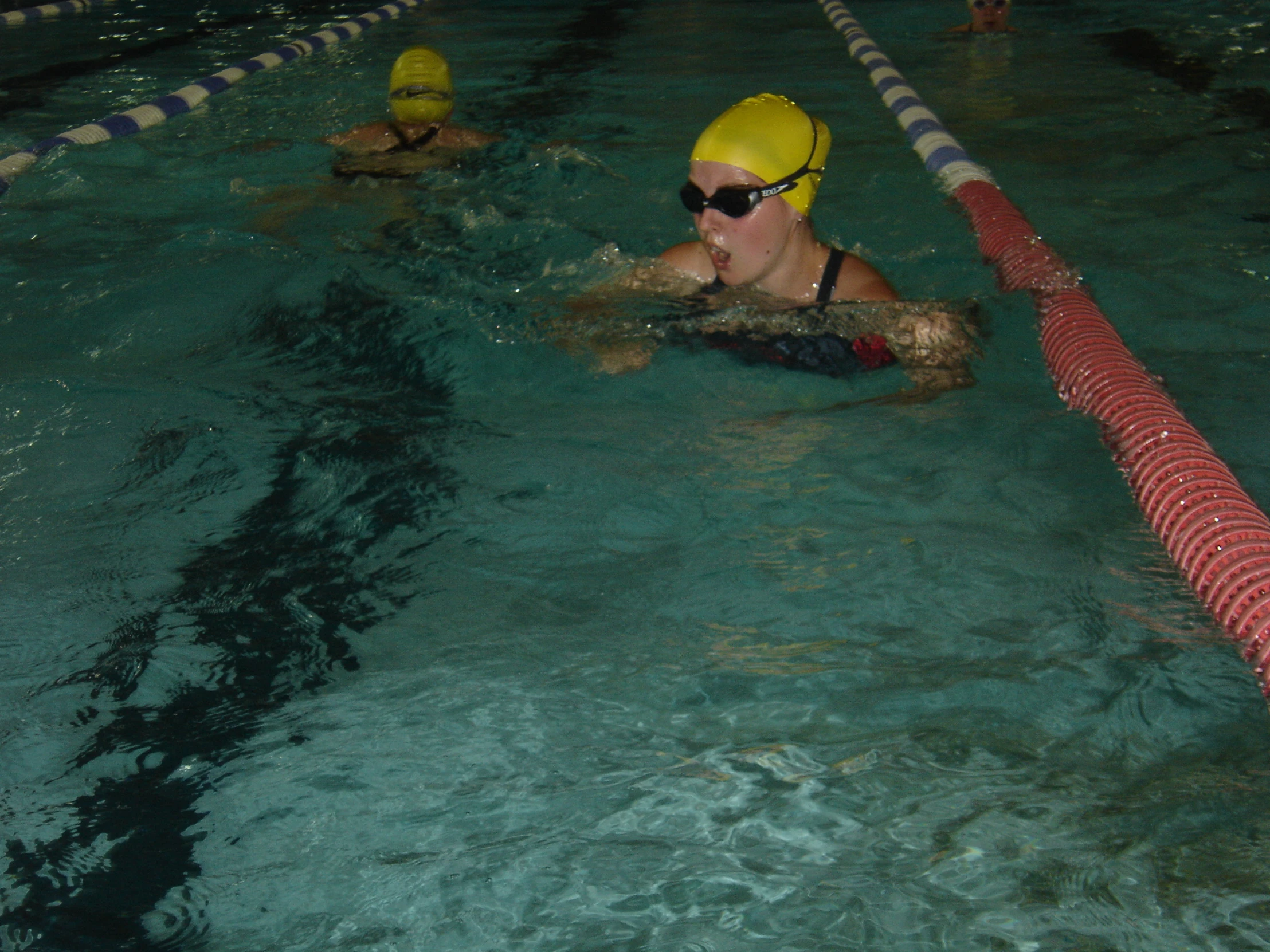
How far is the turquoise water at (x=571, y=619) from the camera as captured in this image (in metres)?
1.68

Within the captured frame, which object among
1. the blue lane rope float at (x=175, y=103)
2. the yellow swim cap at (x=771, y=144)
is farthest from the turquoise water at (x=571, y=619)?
the blue lane rope float at (x=175, y=103)

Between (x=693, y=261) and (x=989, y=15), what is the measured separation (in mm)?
6707

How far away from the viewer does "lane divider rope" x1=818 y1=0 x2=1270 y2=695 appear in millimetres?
2334

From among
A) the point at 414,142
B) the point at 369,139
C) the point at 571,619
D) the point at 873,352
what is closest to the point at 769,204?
the point at 873,352

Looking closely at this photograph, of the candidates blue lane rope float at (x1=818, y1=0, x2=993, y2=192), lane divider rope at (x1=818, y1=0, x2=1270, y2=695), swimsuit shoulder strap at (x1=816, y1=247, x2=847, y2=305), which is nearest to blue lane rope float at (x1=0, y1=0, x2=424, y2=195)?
swimsuit shoulder strap at (x1=816, y1=247, x2=847, y2=305)

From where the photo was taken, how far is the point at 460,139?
600 cm

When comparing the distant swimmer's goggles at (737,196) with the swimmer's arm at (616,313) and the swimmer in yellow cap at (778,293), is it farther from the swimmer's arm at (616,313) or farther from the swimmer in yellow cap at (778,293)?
the swimmer's arm at (616,313)

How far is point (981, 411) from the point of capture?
330 cm

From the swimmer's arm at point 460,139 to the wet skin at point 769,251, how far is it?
2590 mm

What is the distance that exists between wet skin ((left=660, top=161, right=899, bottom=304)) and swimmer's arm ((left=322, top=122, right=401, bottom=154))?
8.97 ft

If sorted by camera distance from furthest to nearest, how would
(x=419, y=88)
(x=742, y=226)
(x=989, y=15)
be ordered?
(x=989, y=15), (x=419, y=88), (x=742, y=226)

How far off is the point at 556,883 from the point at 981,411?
7.03ft

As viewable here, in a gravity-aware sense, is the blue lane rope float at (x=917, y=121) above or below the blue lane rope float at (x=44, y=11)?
below

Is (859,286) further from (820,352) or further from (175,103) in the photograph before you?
(175,103)
